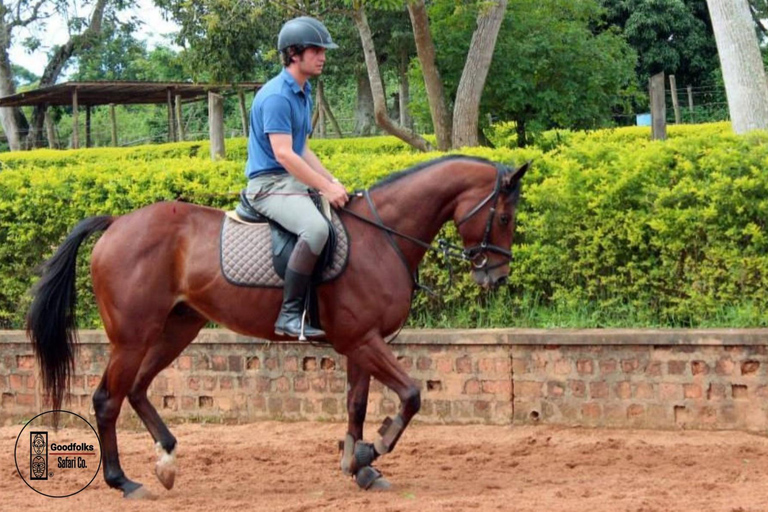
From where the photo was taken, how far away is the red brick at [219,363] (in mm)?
9133

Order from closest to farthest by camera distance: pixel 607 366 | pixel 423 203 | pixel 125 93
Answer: pixel 423 203 → pixel 607 366 → pixel 125 93

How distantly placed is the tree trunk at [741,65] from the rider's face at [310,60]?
5612 millimetres

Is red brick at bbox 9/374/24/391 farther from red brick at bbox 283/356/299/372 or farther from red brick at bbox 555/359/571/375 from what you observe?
red brick at bbox 555/359/571/375

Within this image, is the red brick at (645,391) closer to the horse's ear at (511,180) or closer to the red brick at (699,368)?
the red brick at (699,368)

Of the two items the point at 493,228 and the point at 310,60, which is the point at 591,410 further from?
the point at 310,60

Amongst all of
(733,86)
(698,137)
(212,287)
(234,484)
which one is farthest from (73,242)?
(733,86)

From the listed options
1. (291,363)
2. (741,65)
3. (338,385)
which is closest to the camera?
(338,385)

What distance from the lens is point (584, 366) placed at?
821 cm

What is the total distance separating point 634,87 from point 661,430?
13.3 meters

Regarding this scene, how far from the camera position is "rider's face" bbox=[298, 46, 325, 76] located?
6664 mm

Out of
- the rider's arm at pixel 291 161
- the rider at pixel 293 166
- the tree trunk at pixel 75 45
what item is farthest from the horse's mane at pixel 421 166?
the tree trunk at pixel 75 45

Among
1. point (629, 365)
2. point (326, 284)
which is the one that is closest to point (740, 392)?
point (629, 365)

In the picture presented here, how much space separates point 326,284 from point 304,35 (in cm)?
154

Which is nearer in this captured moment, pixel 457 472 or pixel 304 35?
pixel 304 35
